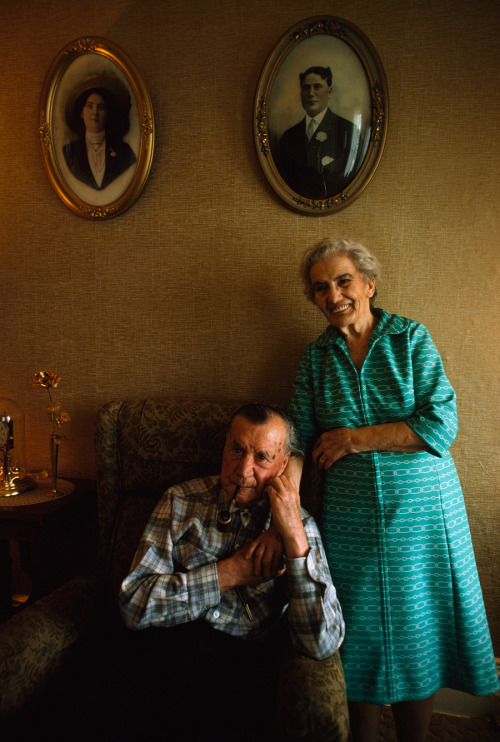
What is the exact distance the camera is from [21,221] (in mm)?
1976

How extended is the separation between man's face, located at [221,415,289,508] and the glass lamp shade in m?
0.99

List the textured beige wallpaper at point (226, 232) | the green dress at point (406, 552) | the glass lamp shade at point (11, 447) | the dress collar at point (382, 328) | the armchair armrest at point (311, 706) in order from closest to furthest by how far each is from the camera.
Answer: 1. the armchair armrest at point (311, 706)
2. the green dress at point (406, 552)
3. the dress collar at point (382, 328)
4. the textured beige wallpaper at point (226, 232)
5. the glass lamp shade at point (11, 447)

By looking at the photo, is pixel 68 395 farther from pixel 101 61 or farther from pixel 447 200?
pixel 447 200

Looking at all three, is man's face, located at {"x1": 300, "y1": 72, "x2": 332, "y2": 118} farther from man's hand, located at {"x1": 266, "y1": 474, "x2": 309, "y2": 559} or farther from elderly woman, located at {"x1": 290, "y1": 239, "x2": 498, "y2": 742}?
man's hand, located at {"x1": 266, "y1": 474, "x2": 309, "y2": 559}

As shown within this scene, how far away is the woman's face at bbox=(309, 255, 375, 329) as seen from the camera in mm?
1409

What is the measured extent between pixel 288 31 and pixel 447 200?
34.6 inches

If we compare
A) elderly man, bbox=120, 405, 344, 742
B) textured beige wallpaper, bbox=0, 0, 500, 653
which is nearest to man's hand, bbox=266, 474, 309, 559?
elderly man, bbox=120, 405, 344, 742

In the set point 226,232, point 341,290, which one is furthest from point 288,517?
point 226,232

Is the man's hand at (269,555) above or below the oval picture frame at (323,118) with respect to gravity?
below

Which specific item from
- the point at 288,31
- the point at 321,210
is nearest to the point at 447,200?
the point at 321,210

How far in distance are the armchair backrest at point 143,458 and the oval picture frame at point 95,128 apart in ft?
3.08

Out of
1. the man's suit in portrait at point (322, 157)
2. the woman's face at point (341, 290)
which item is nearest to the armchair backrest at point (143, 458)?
the woman's face at point (341, 290)

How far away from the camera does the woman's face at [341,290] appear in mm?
1409

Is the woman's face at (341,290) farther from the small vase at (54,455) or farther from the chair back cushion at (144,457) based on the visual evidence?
the small vase at (54,455)
